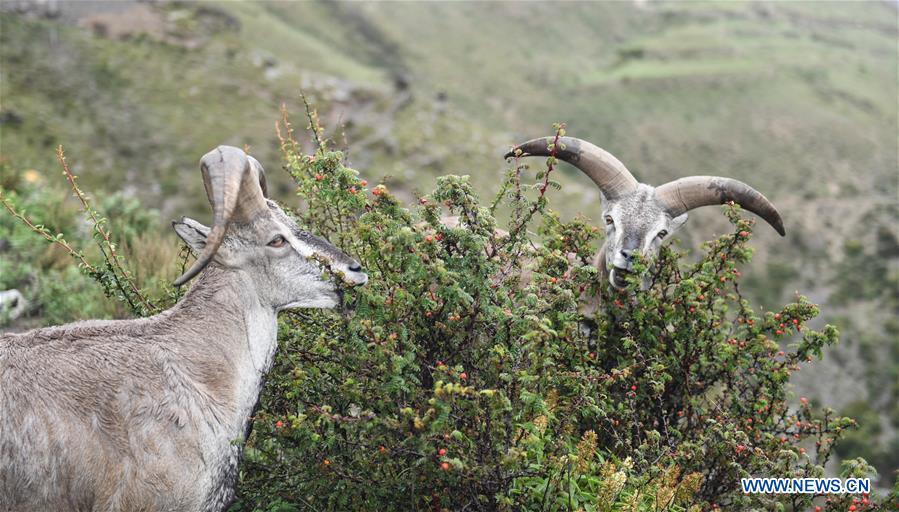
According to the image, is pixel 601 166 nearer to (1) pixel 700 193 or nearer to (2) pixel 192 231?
(1) pixel 700 193

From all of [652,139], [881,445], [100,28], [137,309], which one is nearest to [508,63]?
[652,139]

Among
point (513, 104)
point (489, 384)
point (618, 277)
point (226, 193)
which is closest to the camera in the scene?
point (226, 193)

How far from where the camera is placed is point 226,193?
4434 millimetres

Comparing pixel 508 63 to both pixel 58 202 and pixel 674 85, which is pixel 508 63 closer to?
pixel 674 85

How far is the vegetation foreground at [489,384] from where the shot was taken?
14.9 ft

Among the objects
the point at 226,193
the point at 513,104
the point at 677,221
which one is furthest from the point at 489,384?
the point at 513,104

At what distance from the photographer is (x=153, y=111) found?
41156 mm

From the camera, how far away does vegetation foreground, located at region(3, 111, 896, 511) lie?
179 inches

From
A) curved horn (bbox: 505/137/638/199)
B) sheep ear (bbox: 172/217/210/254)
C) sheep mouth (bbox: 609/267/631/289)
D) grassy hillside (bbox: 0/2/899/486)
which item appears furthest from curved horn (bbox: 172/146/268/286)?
curved horn (bbox: 505/137/638/199)

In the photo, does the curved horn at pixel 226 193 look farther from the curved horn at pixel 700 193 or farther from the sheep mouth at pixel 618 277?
the curved horn at pixel 700 193

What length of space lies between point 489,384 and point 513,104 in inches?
2939

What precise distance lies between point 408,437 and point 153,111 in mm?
41175

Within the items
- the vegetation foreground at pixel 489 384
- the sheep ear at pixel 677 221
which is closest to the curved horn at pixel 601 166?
the sheep ear at pixel 677 221

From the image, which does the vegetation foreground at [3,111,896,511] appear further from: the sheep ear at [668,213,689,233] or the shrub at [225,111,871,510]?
the sheep ear at [668,213,689,233]
